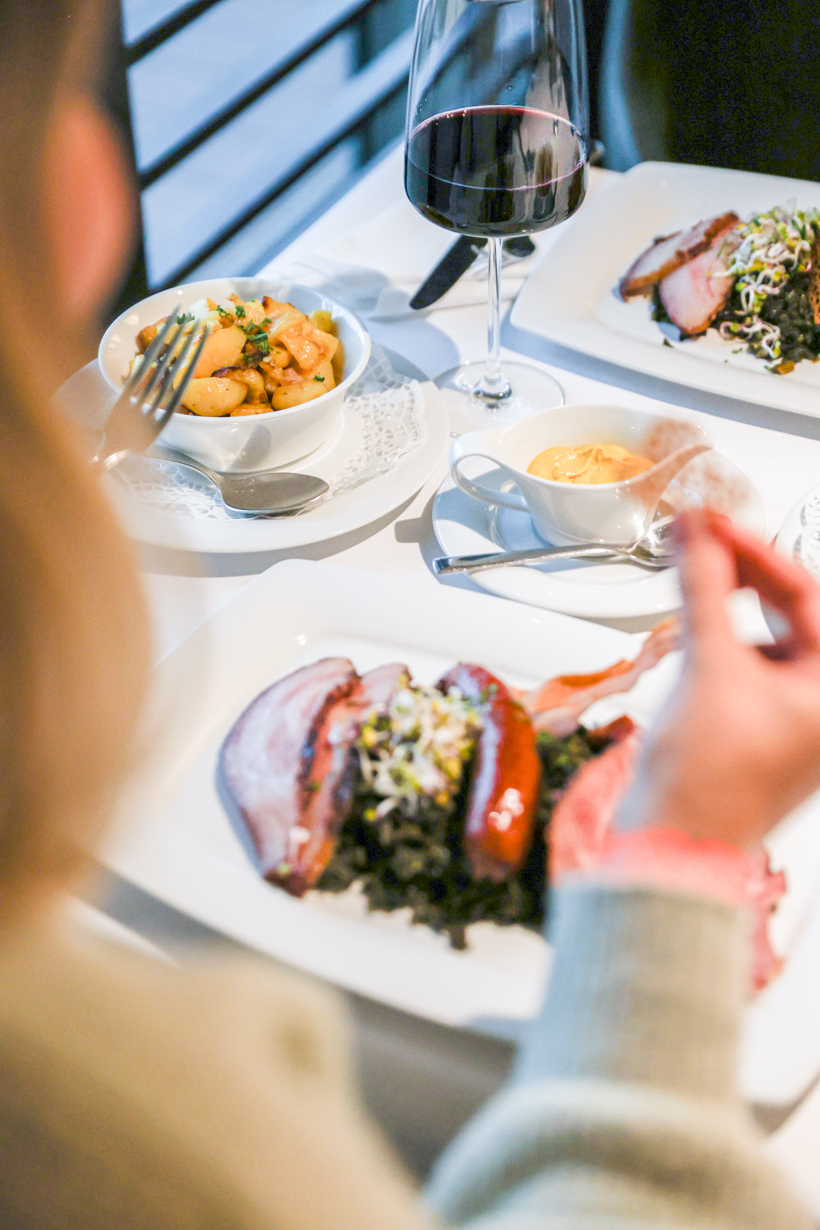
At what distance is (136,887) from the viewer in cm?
75

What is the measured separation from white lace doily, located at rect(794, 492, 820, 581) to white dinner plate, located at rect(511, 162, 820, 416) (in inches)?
9.9

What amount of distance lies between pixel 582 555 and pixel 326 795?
0.44 m

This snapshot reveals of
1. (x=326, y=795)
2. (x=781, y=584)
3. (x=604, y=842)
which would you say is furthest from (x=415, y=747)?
(x=781, y=584)

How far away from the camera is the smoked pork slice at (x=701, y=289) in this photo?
1.39 m

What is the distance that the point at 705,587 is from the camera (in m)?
0.59

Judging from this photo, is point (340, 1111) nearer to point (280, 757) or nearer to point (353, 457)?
point (280, 757)

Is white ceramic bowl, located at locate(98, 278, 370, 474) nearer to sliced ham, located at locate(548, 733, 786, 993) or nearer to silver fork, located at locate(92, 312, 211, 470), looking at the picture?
silver fork, located at locate(92, 312, 211, 470)

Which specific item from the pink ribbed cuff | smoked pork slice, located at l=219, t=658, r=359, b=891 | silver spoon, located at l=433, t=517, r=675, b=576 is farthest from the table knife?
the pink ribbed cuff

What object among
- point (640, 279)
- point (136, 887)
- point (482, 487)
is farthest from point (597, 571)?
point (640, 279)

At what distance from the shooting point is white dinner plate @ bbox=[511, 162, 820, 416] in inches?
52.3

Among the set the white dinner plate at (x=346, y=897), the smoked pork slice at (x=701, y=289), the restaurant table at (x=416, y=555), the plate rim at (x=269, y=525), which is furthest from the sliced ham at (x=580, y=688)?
the smoked pork slice at (x=701, y=289)

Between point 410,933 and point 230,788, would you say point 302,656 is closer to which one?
point 230,788

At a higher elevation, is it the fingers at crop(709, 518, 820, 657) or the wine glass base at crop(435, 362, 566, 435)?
the fingers at crop(709, 518, 820, 657)

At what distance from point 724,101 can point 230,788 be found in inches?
104
